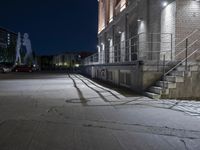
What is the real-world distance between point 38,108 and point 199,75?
663cm

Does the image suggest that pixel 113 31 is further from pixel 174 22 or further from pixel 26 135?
pixel 26 135

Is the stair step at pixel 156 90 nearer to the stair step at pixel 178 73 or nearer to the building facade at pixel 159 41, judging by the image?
the building facade at pixel 159 41

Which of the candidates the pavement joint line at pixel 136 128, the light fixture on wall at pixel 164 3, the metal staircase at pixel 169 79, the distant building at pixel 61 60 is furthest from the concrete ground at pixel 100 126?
the distant building at pixel 61 60

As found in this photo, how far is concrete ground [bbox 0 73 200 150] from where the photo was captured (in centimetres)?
647

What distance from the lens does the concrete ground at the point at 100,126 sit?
647cm

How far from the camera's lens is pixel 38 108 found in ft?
36.4

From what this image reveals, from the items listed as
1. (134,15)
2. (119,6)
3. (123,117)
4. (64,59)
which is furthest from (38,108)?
(64,59)

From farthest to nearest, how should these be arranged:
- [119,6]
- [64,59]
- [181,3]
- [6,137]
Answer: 1. [64,59]
2. [119,6]
3. [181,3]
4. [6,137]

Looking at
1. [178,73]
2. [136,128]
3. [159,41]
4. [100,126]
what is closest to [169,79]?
[178,73]

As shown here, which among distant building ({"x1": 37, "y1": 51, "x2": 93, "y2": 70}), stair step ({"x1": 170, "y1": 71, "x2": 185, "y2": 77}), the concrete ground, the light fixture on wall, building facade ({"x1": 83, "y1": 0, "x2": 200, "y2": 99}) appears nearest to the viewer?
the concrete ground

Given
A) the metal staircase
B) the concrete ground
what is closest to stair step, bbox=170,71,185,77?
the metal staircase

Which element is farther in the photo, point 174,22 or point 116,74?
point 116,74

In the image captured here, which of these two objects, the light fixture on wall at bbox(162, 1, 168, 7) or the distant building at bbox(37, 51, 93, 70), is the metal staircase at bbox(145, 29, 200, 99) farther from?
the distant building at bbox(37, 51, 93, 70)

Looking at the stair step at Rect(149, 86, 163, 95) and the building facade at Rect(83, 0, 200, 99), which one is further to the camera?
the building facade at Rect(83, 0, 200, 99)
